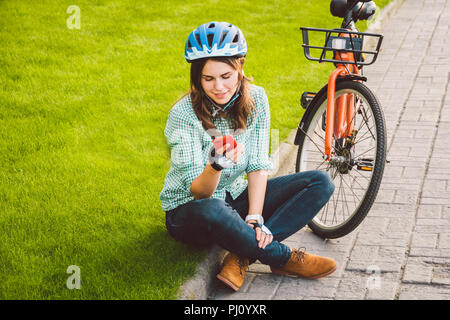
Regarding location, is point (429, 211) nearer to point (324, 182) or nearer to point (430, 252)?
point (430, 252)

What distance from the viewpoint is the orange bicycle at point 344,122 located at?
3.63m

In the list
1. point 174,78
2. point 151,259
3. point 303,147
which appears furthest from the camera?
point 174,78

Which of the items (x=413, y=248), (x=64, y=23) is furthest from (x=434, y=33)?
(x=413, y=248)

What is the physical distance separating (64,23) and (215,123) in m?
5.11

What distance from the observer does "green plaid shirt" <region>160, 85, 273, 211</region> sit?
3434mm

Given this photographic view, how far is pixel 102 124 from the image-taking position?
5434 mm

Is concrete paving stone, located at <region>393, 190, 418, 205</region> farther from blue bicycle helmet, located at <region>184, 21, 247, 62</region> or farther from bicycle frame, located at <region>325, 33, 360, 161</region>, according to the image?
blue bicycle helmet, located at <region>184, 21, 247, 62</region>

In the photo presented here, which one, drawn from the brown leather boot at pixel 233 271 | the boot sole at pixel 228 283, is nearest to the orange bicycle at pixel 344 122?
the brown leather boot at pixel 233 271

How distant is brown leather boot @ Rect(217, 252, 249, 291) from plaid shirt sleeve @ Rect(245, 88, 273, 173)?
54cm

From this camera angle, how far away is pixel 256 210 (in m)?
3.60

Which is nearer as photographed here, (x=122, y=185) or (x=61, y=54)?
(x=122, y=185)

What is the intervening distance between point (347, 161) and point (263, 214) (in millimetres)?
650

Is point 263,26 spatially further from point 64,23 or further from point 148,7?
point 64,23

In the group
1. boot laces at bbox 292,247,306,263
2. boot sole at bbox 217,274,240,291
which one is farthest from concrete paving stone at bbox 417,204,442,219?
boot sole at bbox 217,274,240,291
